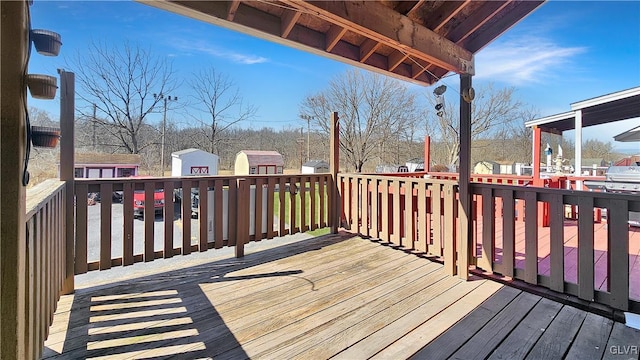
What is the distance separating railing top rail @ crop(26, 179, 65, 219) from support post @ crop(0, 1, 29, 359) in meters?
0.28

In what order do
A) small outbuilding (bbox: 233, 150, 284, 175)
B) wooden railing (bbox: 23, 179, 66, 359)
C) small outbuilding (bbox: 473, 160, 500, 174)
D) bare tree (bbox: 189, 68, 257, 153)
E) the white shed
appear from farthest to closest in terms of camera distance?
small outbuilding (bbox: 473, 160, 500, 174) < bare tree (bbox: 189, 68, 257, 153) < small outbuilding (bbox: 233, 150, 284, 175) < the white shed < wooden railing (bbox: 23, 179, 66, 359)

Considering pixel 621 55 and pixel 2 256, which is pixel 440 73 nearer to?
pixel 2 256

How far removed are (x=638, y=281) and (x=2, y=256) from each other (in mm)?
4360

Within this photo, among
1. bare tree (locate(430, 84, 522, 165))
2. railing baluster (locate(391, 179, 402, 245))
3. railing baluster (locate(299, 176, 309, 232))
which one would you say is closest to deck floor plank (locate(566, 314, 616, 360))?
railing baluster (locate(391, 179, 402, 245))

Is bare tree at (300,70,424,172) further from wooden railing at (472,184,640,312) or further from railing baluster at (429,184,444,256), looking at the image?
wooden railing at (472,184,640,312)

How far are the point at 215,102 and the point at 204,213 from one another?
16.1m

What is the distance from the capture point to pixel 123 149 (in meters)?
15.3

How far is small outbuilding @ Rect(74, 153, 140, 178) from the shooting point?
915cm

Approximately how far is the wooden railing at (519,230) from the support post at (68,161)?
319cm

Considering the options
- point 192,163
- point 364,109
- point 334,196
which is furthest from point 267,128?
point 334,196

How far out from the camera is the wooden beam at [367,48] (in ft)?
9.99

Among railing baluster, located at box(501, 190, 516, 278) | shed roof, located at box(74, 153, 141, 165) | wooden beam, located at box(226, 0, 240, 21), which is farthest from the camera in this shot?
shed roof, located at box(74, 153, 141, 165)

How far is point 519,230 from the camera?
15.6ft

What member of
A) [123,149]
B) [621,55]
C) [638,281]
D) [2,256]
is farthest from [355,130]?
[2,256]
